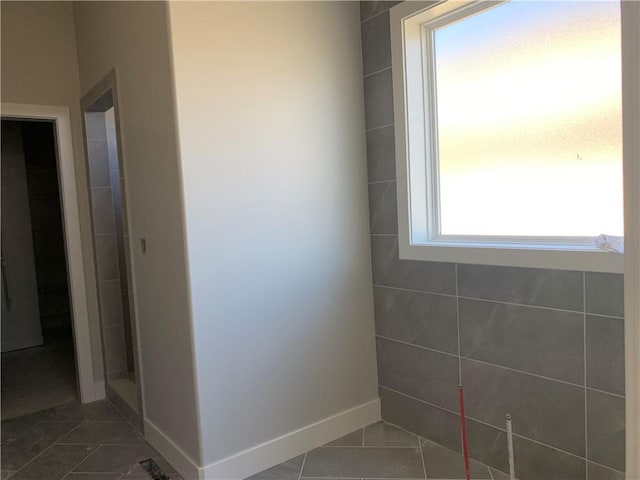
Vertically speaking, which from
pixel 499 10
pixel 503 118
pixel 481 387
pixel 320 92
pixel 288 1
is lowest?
pixel 481 387

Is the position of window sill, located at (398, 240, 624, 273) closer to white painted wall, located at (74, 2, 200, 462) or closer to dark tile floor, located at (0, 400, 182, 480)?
white painted wall, located at (74, 2, 200, 462)

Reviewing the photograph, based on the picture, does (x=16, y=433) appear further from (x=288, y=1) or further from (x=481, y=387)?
(x=288, y=1)

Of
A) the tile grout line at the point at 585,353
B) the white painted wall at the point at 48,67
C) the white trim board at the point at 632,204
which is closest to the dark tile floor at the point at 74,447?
the white painted wall at the point at 48,67

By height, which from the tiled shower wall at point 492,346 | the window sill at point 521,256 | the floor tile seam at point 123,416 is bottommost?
the floor tile seam at point 123,416

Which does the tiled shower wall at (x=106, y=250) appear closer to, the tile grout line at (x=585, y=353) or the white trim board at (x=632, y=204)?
the tile grout line at (x=585, y=353)

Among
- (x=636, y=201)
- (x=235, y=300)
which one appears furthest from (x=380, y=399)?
(x=636, y=201)

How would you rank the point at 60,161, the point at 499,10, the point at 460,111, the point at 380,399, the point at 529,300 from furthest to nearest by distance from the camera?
the point at 60,161, the point at 380,399, the point at 460,111, the point at 499,10, the point at 529,300

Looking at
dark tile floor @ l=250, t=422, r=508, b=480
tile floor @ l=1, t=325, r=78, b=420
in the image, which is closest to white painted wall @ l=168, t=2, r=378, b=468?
dark tile floor @ l=250, t=422, r=508, b=480

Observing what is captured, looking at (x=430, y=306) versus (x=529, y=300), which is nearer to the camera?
(x=529, y=300)

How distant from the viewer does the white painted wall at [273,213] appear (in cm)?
201

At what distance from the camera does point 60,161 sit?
9.91 ft

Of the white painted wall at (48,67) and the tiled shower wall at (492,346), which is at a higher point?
the white painted wall at (48,67)

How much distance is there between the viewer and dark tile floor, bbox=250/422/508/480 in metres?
2.11

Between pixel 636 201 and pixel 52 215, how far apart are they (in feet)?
19.0
